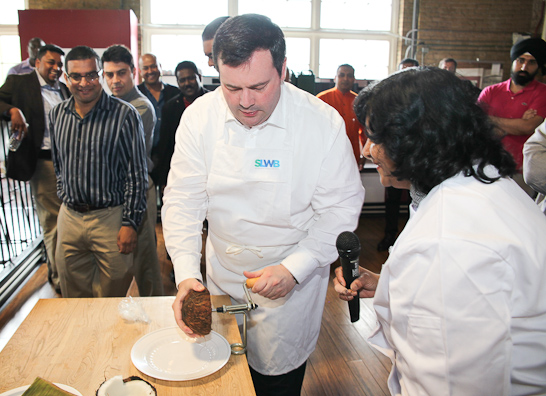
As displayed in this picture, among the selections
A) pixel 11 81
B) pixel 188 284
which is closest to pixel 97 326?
pixel 188 284

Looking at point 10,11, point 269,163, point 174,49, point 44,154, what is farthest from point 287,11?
point 269,163

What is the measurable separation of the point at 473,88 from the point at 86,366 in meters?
1.18

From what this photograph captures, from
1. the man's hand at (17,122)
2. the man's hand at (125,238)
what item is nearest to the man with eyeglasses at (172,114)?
the man's hand at (17,122)

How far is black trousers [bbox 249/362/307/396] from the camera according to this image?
1.59 m

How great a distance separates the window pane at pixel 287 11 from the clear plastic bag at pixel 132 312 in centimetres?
781

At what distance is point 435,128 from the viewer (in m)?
0.89

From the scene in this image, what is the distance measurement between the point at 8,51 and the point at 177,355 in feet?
28.6

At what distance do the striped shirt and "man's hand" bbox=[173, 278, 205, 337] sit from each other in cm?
108

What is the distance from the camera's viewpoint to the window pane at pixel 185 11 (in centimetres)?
791

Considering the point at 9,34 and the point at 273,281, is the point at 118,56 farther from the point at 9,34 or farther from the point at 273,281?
the point at 9,34

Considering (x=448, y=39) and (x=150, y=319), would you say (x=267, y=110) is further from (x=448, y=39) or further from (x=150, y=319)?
(x=448, y=39)

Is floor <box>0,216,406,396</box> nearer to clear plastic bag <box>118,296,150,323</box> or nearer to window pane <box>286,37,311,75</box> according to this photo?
clear plastic bag <box>118,296,150,323</box>

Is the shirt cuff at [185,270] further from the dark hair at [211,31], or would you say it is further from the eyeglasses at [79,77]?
the eyeglasses at [79,77]

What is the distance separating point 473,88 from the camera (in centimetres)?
96
